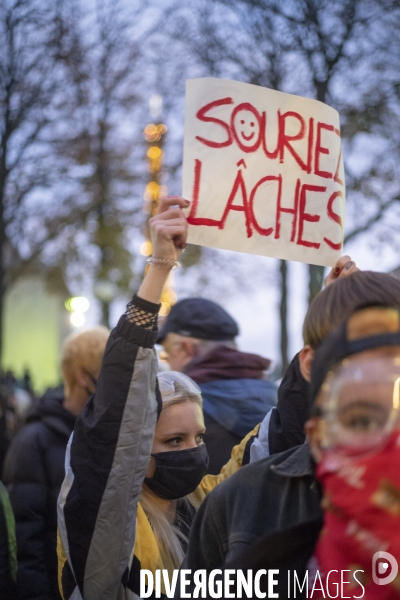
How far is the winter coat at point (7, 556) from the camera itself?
8.37 feet

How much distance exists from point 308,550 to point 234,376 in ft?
6.88

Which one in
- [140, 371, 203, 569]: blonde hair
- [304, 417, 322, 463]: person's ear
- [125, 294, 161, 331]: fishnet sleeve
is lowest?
[140, 371, 203, 569]: blonde hair

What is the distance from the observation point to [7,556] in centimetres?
258

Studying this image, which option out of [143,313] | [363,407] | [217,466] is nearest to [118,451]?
[143,313]

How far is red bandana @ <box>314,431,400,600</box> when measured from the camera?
3.39 feet

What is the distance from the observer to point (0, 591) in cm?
253

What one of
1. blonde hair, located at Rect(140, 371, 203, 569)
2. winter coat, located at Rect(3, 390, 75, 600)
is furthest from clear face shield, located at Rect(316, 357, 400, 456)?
winter coat, located at Rect(3, 390, 75, 600)

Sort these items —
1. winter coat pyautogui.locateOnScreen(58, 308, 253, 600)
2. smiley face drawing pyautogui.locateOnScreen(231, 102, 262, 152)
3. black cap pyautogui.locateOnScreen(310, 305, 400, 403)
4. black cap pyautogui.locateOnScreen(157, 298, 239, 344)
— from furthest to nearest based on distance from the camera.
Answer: black cap pyautogui.locateOnScreen(157, 298, 239, 344) < smiley face drawing pyautogui.locateOnScreen(231, 102, 262, 152) < winter coat pyautogui.locateOnScreen(58, 308, 253, 600) < black cap pyautogui.locateOnScreen(310, 305, 400, 403)

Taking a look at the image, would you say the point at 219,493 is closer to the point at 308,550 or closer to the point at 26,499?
the point at 308,550

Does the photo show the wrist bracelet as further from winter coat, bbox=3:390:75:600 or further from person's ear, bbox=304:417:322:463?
winter coat, bbox=3:390:75:600

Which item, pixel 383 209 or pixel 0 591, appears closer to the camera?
pixel 0 591

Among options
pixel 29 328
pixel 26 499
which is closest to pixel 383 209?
pixel 26 499

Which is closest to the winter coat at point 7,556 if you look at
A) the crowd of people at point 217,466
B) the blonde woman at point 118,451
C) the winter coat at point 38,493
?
the crowd of people at point 217,466

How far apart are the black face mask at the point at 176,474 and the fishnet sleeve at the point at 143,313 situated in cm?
66
